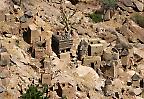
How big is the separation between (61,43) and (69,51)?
58 cm

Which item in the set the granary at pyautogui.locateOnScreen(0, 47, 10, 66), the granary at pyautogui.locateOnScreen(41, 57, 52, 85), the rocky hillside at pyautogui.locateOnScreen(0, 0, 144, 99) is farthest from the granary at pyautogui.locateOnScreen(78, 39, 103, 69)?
the granary at pyautogui.locateOnScreen(0, 47, 10, 66)

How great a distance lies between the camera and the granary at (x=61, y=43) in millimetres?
24562

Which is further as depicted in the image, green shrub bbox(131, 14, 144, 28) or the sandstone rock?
the sandstone rock

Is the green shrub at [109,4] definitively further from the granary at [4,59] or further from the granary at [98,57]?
the granary at [4,59]

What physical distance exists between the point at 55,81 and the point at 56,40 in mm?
2197

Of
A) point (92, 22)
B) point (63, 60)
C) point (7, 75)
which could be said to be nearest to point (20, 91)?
point (7, 75)

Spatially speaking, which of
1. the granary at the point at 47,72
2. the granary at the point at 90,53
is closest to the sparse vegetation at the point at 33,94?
the granary at the point at 47,72

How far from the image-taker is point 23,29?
994 inches

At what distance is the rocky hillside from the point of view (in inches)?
896

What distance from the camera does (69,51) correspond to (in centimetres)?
2503

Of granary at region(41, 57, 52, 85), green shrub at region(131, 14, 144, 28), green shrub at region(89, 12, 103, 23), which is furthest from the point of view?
green shrub at region(131, 14, 144, 28)

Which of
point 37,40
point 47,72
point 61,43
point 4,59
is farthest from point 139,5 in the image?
point 4,59

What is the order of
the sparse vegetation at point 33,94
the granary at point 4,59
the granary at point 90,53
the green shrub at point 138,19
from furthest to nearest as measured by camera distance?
the green shrub at point 138,19 < the granary at point 90,53 < the granary at point 4,59 < the sparse vegetation at point 33,94

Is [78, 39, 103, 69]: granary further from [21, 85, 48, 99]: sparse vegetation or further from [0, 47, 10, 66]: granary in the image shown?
[21, 85, 48, 99]: sparse vegetation
